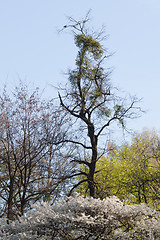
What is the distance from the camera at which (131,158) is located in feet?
43.6

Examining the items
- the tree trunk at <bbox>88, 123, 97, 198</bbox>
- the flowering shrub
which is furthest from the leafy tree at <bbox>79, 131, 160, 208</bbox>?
the flowering shrub

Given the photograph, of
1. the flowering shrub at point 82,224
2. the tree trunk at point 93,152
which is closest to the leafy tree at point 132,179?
the tree trunk at point 93,152

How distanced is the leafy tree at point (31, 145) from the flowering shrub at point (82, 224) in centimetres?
222

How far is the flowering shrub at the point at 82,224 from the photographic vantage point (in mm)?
5375

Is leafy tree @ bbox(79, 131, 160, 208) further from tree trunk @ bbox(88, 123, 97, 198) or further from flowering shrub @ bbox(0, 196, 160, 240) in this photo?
flowering shrub @ bbox(0, 196, 160, 240)

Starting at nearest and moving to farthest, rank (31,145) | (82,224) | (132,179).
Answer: (82,224), (31,145), (132,179)

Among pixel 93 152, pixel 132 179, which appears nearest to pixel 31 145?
pixel 93 152

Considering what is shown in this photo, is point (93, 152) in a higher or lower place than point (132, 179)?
higher

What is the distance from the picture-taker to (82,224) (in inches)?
212

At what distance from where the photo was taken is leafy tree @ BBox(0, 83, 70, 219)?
7953mm

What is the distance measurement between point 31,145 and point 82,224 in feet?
10.5

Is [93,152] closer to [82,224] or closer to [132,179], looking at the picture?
[132,179]

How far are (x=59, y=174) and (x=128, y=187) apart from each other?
462 cm

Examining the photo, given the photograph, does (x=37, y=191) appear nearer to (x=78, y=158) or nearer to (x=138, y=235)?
(x=78, y=158)
